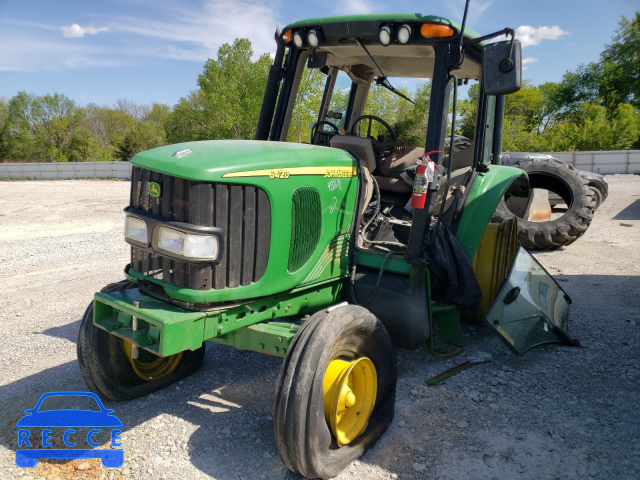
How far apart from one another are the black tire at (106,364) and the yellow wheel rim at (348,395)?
1470 mm

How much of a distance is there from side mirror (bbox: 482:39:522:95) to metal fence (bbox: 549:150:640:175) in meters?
22.6

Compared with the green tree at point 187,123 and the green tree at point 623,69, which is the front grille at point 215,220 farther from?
the green tree at point 623,69

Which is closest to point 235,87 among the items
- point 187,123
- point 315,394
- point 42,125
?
point 187,123

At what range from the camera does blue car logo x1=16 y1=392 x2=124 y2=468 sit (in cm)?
301

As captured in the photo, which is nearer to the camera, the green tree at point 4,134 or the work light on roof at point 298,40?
the work light on roof at point 298,40

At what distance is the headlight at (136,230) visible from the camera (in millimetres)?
2924

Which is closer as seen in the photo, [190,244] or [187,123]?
[190,244]

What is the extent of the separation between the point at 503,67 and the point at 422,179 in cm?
82

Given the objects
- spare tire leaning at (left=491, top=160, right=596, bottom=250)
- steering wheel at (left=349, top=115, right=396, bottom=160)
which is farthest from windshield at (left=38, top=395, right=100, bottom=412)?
spare tire leaning at (left=491, top=160, right=596, bottom=250)

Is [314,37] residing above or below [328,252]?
above

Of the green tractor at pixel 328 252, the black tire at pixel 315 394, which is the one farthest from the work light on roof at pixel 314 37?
the black tire at pixel 315 394

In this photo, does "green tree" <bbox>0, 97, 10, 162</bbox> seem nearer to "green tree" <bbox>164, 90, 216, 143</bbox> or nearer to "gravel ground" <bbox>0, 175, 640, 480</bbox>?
"green tree" <bbox>164, 90, 216, 143</bbox>

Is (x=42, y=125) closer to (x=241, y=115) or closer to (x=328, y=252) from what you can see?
(x=241, y=115)

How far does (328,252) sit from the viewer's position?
353cm
